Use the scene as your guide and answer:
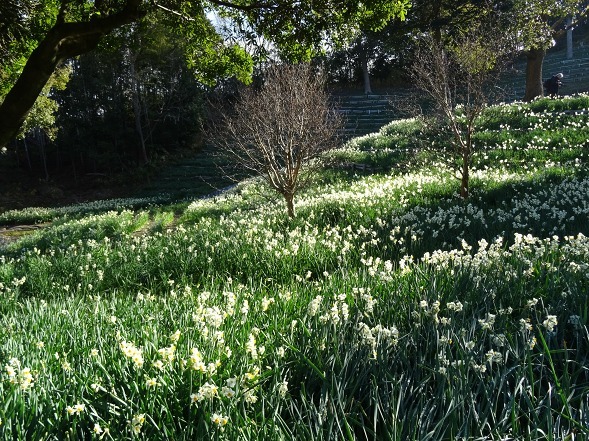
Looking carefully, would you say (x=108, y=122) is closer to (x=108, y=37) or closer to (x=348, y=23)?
(x=108, y=37)

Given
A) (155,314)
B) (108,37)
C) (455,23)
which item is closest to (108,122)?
(455,23)

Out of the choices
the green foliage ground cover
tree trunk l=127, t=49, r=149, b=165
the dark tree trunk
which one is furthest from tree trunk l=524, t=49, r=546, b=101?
tree trunk l=127, t=49, r=149, b=165

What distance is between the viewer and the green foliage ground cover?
2061mm

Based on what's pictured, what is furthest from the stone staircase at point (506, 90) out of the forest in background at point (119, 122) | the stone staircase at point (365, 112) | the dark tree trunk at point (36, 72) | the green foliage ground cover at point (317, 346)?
the green foliage ground cover at point (317, 346)

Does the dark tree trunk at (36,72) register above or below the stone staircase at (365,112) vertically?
below

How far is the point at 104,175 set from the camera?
3822 cm

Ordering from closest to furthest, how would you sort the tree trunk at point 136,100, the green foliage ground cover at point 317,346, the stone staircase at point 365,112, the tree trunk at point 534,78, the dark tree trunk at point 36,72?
the green foliage ground cover at point 317,346
the dark tree trunk at point 36,72
the tree trunk at point 534,78
the stone staircase at point 365,112
the tree trunk at point 136,100

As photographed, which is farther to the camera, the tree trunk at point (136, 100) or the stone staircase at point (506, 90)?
the tree trunk at point (136, 100)

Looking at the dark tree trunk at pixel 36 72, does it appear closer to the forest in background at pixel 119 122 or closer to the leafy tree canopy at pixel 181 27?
the leafy tree canopy at pixel 181 27

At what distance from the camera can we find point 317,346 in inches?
→ 106

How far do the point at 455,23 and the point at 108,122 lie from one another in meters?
27.7

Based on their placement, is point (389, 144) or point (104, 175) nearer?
point (389, 144)

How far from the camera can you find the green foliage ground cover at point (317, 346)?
6.76 feet

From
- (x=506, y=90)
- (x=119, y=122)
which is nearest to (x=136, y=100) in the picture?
(x=119, y=122)
